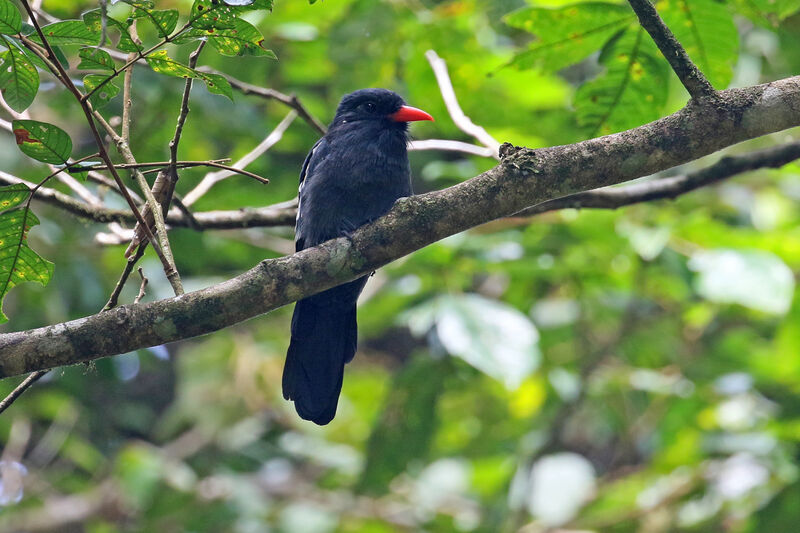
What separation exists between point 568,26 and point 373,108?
111cm

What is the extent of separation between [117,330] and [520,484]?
289 cm

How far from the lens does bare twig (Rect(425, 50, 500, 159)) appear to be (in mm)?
3020

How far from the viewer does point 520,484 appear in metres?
4.39

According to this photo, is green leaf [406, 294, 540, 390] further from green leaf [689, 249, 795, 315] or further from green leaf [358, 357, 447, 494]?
green leaf [689, 249, 795, 315]

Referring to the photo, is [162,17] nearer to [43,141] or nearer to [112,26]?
[112,26]

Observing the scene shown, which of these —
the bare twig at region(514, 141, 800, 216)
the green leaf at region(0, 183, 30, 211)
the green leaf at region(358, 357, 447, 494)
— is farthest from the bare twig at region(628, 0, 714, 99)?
the green leaf at region(358, 357, 447, 494)

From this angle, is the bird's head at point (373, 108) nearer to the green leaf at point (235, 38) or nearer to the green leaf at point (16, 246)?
the green leaf at point (235, 38)

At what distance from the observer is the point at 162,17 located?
2004 mm

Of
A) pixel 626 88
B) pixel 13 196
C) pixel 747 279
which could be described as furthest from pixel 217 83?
pixel 747 279

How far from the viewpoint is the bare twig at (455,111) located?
Answer: 9.91ft

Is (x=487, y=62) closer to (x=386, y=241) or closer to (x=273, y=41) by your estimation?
(x=273, y=41)

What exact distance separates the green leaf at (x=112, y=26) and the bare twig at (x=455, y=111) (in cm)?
128

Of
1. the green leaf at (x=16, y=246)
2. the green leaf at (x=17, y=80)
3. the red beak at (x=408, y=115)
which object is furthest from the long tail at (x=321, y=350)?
the green leaf at (x=17, y=80)

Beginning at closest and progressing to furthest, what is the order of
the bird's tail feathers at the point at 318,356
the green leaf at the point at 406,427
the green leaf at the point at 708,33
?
the green leaf at the point at 708,33, the bird's tail feathers at the point at 318,356, the green leaf at the point at 406,427
